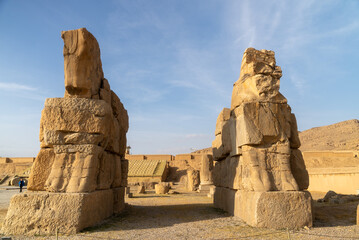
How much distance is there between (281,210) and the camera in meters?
4.87

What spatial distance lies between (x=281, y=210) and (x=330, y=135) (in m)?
47.0

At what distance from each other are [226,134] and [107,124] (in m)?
3.24

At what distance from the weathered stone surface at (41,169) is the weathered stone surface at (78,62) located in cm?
126

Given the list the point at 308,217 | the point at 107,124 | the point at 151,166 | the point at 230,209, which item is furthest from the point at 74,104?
the point at 151,166

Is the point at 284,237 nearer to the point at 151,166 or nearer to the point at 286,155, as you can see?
the point at 286,155

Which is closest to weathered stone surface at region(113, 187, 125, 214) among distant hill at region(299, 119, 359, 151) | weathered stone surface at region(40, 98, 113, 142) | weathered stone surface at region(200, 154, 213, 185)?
weathered stone surface at region(40, 98, 113, 142)

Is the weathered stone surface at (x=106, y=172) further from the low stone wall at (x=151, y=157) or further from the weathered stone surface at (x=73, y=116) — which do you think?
the low stone wall at (x=151, y=157)

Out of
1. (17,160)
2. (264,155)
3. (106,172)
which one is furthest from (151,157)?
(264,155)

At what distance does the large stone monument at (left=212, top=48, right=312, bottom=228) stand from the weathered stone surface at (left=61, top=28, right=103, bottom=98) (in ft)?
10.8

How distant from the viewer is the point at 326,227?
498 centimetres

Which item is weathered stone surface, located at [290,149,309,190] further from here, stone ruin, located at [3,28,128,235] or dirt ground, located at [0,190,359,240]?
stone ruin, located at [3,28,128,235]

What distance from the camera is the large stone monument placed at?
16.1 feet

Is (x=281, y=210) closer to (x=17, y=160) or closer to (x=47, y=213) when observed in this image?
(x=47, y=213)

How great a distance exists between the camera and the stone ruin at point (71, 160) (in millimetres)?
4621
